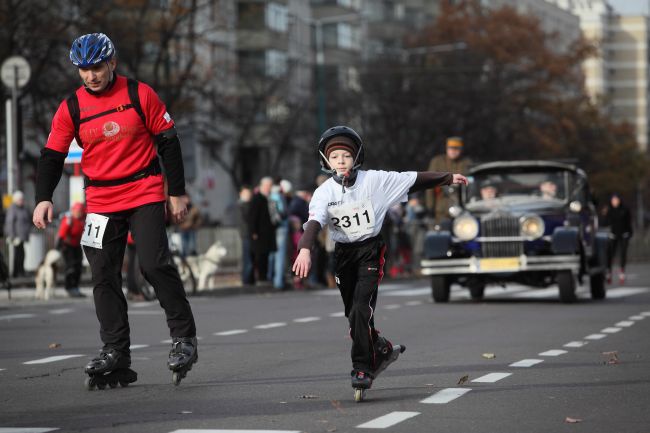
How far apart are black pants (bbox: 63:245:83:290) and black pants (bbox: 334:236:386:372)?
14931mm

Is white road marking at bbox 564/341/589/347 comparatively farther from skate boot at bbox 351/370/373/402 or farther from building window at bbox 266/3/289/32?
building window at bbox 266/3/289/32

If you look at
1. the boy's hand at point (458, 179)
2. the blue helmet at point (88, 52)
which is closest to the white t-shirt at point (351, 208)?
the boy's hand at point (458, 179)

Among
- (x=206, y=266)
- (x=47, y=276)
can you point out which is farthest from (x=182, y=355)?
(x=206, y=266)

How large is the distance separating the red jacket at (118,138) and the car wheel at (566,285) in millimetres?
12066

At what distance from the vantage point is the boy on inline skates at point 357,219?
9516 millimetres

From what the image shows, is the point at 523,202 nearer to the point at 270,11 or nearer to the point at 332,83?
the point at 332,83

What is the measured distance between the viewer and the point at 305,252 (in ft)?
29.4

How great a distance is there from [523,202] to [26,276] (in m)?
11.7

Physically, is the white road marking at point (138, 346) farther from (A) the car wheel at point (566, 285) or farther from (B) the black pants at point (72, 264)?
(B) the black pants at point (72, 264)

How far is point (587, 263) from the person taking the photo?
2236 centimetres

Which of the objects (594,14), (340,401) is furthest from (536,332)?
(594,14)

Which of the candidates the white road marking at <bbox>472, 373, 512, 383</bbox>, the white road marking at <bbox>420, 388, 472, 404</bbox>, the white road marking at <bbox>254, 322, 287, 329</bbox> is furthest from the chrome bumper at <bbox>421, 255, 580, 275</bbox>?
the white road marking at <bbox>420, 388, 472, 404</bbox>

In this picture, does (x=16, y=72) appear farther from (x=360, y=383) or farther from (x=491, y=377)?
(x=360, y=383)

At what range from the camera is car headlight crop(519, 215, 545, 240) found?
21516mm
